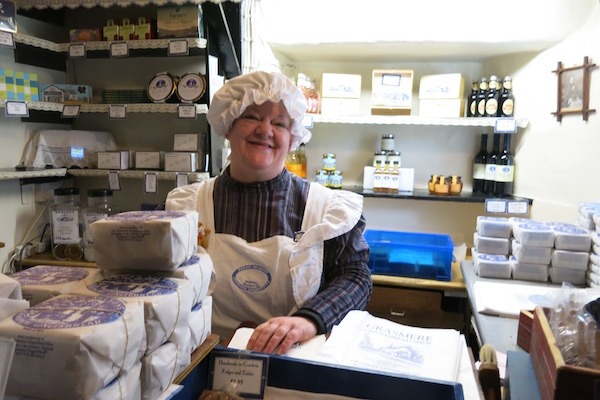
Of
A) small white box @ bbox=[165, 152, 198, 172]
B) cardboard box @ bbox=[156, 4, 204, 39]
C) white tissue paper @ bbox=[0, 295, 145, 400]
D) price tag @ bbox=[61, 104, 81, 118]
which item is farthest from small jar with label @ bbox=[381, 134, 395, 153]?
white tissue paper @ bbox=[0, 295, 145, 400]

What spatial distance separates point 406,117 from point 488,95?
1.74ft

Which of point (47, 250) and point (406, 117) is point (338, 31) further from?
point (47, 250)

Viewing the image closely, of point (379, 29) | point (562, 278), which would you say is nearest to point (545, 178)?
point (562, 278)

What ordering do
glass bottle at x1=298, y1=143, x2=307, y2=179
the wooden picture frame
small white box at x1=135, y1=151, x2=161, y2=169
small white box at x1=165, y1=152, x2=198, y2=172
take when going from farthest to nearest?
glass bottle at x1=298, y1=143, x2=307, y2=179 < small white box at x1=135, y1=151, x2=161, y2=169 < small white box at x1=165, y1=152, x2=198, y2=172 < the wooden picture frame

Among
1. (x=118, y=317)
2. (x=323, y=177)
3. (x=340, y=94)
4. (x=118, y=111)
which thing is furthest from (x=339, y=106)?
(x=118, y=317)

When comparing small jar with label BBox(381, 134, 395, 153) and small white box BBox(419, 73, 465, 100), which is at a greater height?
small white box BBox(419, 73, 465, 100)

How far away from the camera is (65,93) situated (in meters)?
2.80

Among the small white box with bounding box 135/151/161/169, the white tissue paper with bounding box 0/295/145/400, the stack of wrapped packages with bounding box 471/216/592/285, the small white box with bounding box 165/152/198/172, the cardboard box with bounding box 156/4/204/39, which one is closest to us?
the white tissue paper with bounding box 0/295/145/400

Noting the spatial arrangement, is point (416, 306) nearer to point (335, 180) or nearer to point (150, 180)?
point (335, 180)

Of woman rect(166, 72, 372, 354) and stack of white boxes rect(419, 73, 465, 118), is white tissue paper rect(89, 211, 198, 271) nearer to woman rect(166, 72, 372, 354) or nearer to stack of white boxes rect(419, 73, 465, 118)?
woman rect(166, 72, 372, 354)

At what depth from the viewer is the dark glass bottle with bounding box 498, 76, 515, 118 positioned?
2.62 meters

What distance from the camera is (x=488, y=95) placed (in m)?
2.65

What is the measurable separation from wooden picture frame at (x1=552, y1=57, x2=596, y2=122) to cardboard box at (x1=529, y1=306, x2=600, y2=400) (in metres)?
1.76

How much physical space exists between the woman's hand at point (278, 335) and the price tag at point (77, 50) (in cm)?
238
